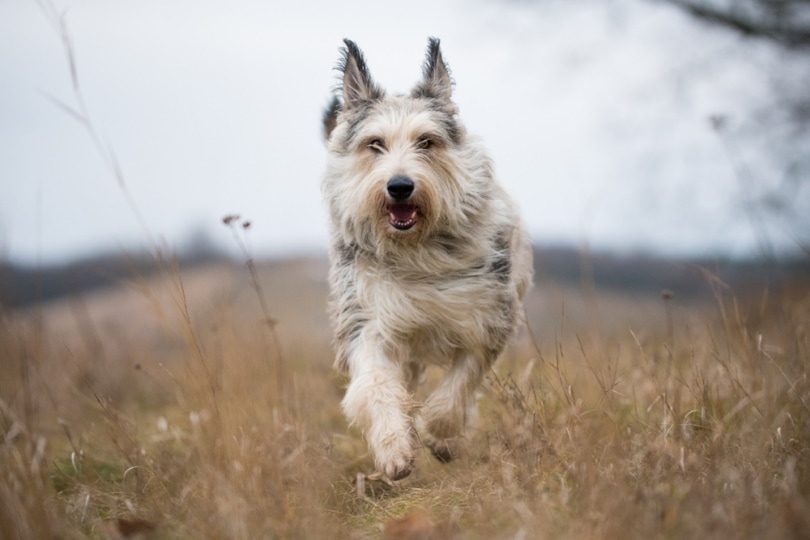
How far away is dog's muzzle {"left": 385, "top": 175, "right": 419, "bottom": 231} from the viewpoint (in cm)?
373

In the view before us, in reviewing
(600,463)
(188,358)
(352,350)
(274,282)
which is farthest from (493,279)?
(274,282)

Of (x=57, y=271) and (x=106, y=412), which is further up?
(x=57, y=271)

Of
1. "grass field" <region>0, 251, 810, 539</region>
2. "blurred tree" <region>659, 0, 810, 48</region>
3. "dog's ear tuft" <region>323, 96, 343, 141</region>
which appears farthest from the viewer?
"blurred tree" <region>659, 0, 810, 48</region>

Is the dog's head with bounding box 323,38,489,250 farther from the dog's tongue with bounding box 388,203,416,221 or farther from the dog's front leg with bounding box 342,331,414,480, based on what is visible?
the dog's front leg with bounding box 342,331,414,480

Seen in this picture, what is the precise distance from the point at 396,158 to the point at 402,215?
13.1 inches

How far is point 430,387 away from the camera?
5566mm

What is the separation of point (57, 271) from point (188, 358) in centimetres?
131

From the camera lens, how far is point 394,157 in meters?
3.87

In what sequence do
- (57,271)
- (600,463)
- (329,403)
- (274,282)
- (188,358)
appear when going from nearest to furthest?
(600,463)
(188,358)
(57,271)
(329,403)
(274,282)

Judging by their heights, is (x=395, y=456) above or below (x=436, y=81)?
below

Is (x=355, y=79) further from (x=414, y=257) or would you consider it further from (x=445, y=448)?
(x=445, y=448)

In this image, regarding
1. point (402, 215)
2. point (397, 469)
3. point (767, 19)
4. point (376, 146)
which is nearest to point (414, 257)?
point (402, 215)

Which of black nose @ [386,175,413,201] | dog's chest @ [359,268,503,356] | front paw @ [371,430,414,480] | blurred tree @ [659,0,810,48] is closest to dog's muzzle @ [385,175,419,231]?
black nose @ [386,175,413,201]

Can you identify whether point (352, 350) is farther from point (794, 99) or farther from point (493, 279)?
point (794, 99)
